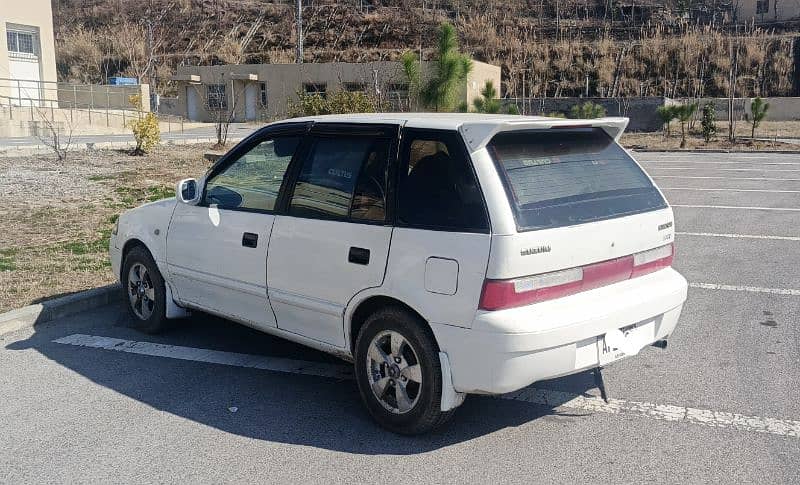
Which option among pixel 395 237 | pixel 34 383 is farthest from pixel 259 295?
pixel 34 383

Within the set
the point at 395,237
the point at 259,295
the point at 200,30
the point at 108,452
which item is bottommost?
the point at 108,452

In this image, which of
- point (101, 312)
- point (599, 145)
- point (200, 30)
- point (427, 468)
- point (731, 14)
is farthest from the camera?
point (200, 30)

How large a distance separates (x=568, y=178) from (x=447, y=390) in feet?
4.43

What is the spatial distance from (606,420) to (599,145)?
1616 mm

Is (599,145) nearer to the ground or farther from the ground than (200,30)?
nearer to the ground

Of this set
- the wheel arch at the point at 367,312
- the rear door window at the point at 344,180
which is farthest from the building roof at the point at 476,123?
the wheel arch at the point at 367,312

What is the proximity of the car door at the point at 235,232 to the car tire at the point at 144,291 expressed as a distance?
27 cm

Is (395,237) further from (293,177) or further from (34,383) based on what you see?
(34,383)

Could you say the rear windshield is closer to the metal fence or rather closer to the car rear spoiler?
the car rear spoiler

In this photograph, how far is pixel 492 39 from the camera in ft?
197

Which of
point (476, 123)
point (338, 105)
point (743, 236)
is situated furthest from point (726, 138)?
point (476, 123)

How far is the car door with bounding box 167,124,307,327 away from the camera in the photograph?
16.4 ft

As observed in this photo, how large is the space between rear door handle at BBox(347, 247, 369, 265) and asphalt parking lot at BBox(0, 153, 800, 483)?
95cm

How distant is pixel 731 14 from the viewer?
6300 cm
